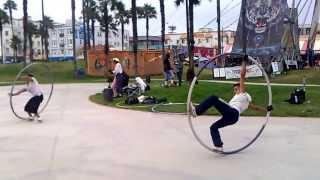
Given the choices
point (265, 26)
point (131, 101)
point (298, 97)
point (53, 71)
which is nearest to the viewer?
point (298, 97)

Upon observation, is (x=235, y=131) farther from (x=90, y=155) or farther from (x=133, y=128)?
→ (x=90, y=155)

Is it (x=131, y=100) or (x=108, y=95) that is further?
(x=108, y=95)

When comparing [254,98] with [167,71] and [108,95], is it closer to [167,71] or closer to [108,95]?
[108,95]

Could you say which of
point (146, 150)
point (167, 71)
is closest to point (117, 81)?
point (167, 71)

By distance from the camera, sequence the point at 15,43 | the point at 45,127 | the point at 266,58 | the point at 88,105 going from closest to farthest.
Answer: the point at 45,127 → the point at 88,105 → the point at 266,58 → the point at 15,43

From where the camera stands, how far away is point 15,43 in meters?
123

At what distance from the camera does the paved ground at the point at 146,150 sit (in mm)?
9758

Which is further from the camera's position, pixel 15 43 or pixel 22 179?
pixel 15 43

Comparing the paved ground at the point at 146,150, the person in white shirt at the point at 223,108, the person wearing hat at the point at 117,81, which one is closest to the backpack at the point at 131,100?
the person wearing hat at the point at 117,81

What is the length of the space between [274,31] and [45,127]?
3586 centimetres

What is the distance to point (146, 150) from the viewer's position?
39.7ft

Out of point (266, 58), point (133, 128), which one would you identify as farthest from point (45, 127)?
point (266, 58)

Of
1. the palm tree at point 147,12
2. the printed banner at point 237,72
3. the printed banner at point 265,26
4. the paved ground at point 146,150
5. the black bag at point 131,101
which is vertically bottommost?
the paved ground at point 146,150

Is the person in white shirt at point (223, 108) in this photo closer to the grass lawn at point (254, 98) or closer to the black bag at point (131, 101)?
the grass lawn at point (254, 98)
